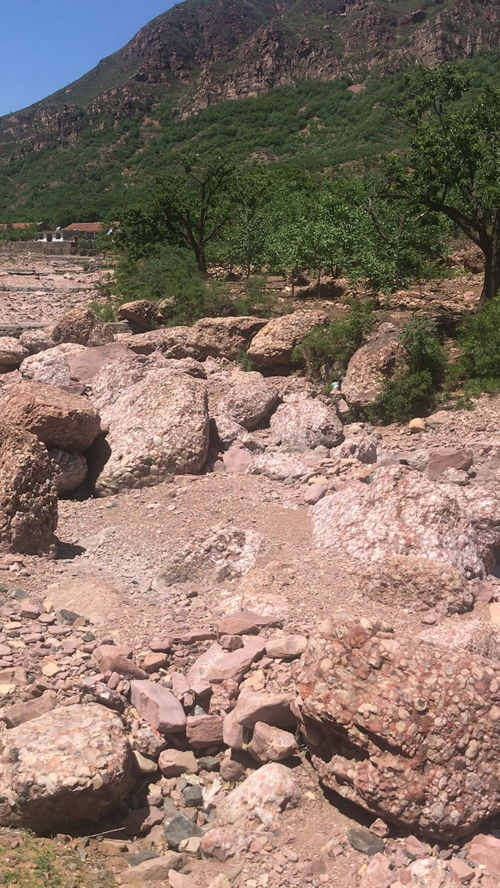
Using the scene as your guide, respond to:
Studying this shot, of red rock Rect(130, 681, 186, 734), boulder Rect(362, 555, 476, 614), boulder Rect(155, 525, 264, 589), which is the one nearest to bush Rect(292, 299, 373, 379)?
boulder Rect(155, 525, 264, 589)

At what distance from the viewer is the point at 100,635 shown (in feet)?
16.4

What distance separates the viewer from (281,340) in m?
11.8

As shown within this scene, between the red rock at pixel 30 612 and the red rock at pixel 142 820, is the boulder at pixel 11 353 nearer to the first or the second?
the red rock at pixel 30 612

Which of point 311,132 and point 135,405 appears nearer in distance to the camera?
point 135,405

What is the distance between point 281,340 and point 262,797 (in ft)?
29.0

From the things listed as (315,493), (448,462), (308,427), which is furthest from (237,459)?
(448,462)

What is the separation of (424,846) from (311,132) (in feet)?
263

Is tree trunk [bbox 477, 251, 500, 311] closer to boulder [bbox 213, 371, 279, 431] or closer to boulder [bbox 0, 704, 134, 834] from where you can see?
boulder [bbox 213, 371, 279, 431]

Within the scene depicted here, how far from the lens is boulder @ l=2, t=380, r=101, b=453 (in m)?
7.73

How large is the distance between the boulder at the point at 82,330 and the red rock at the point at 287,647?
32.7ft

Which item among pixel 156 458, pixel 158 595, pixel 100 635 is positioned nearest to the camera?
pixel 100 635

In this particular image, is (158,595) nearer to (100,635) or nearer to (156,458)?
(100,635)

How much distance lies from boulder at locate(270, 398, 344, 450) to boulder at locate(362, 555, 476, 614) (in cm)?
381

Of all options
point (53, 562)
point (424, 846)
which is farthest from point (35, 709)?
point (53, 562)
